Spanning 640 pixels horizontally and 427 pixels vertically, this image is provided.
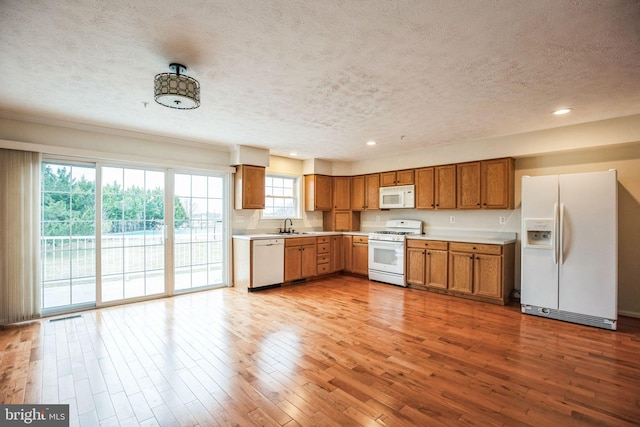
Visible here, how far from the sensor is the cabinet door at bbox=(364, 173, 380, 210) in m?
6.23

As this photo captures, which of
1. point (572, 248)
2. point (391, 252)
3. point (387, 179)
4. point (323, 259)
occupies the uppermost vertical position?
point (387, 179)

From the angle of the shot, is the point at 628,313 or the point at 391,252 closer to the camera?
the point at 628,313

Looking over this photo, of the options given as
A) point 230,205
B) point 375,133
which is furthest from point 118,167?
point 375,133

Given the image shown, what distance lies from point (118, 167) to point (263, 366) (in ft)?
11.8

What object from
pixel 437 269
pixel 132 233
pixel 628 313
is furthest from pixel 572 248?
pixel 132 233

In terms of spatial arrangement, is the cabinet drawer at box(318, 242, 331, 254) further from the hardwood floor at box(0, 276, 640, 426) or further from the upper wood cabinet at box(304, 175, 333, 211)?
the hardwood floor at box(0, 276, 640, 426)

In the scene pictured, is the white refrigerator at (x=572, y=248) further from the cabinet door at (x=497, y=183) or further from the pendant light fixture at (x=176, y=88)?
the pendant light fixture at (x=176, y=88)

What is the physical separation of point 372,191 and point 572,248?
11.3 ft

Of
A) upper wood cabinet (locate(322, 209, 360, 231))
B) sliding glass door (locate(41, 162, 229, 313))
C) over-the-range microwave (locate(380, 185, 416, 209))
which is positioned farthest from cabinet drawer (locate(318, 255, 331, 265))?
sliding glass door (locate(41, 162, 229, 313))

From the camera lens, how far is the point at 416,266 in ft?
17.1

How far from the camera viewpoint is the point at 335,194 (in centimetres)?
Answer: 670

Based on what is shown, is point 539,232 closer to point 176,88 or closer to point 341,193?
point 341,193

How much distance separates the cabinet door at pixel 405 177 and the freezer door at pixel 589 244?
2342 millimetres

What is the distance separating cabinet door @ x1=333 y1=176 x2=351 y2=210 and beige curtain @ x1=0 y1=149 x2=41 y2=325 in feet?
15.9
